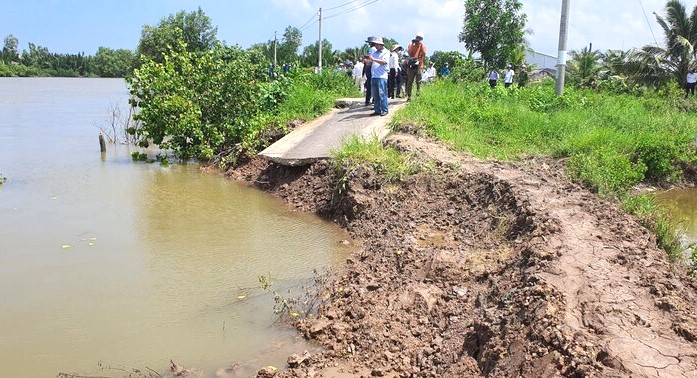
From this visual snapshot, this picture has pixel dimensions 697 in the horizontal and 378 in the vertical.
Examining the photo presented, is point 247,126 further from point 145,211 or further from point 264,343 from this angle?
point 264,343

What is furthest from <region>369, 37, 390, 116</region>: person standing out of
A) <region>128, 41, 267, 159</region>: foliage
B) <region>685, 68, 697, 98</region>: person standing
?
<region>685, 68, 697, 98</region>: person standing

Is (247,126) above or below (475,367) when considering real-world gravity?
above

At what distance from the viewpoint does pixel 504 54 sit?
20.8m

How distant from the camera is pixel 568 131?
10.9m

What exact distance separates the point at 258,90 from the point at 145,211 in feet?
16.9

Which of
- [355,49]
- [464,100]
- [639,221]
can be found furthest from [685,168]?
[355,49]

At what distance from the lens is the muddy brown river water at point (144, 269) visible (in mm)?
4551

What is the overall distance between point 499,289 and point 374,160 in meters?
4.09

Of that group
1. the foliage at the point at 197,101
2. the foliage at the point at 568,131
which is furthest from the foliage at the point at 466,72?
the foliage at the point at 197,101

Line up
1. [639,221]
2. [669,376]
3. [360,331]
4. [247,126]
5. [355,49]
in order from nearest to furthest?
1. [669,376]
2. [360,331]
3. [639,221]
4. [247,126]
5. [355,49]

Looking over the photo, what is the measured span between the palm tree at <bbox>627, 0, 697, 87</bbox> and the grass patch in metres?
17.2

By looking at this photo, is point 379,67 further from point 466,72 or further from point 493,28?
point 493,28

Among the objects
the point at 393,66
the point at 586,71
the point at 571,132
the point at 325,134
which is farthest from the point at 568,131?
the point at 586,71

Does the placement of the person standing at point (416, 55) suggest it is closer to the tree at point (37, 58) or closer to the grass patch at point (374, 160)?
the grass patch at point (374, 160)
